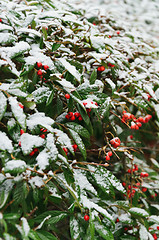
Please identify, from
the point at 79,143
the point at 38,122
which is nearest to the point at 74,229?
the point at 79,143

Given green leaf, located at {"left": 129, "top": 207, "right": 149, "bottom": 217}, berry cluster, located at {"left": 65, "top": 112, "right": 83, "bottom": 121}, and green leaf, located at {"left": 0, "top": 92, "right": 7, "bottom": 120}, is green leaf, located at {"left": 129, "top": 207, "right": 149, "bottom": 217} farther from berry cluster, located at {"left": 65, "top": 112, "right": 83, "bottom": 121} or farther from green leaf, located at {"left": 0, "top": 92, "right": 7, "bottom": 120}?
green leaf, located at {"left": 0, "top": 92, "right": 7, "bottom": 120}

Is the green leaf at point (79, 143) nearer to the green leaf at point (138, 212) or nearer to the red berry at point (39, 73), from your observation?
the red berry at point (39, 73)

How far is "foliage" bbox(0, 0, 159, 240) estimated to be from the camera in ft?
2.84

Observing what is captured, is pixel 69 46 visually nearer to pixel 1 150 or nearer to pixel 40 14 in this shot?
pixel 40 14

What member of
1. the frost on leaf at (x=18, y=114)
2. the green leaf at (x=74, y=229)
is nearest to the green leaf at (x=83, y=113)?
the frost on leaf at (x=18, y=114)

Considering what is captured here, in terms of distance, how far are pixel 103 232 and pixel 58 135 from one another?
48 cm

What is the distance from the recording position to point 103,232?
3.43 feet

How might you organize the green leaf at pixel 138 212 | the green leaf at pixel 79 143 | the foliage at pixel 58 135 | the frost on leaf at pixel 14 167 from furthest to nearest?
the green leaf at pixel 138 212 → the green leaf at pixel 79 143 → the foliage at pixel 58 135 → the frost on leaf at pixel 14 167

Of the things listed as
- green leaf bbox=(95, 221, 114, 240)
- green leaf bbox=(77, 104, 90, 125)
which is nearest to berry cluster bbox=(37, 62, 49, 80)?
green leaf bbox=(77, 104, 90, 125)

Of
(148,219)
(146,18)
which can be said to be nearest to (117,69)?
(148,219)

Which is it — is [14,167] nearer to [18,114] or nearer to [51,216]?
[18,114]

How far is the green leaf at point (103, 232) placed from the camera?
1.03 meters

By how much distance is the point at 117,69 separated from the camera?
1.45 m

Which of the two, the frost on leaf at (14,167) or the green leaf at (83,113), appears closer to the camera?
the frost on leaf at (14,167)
